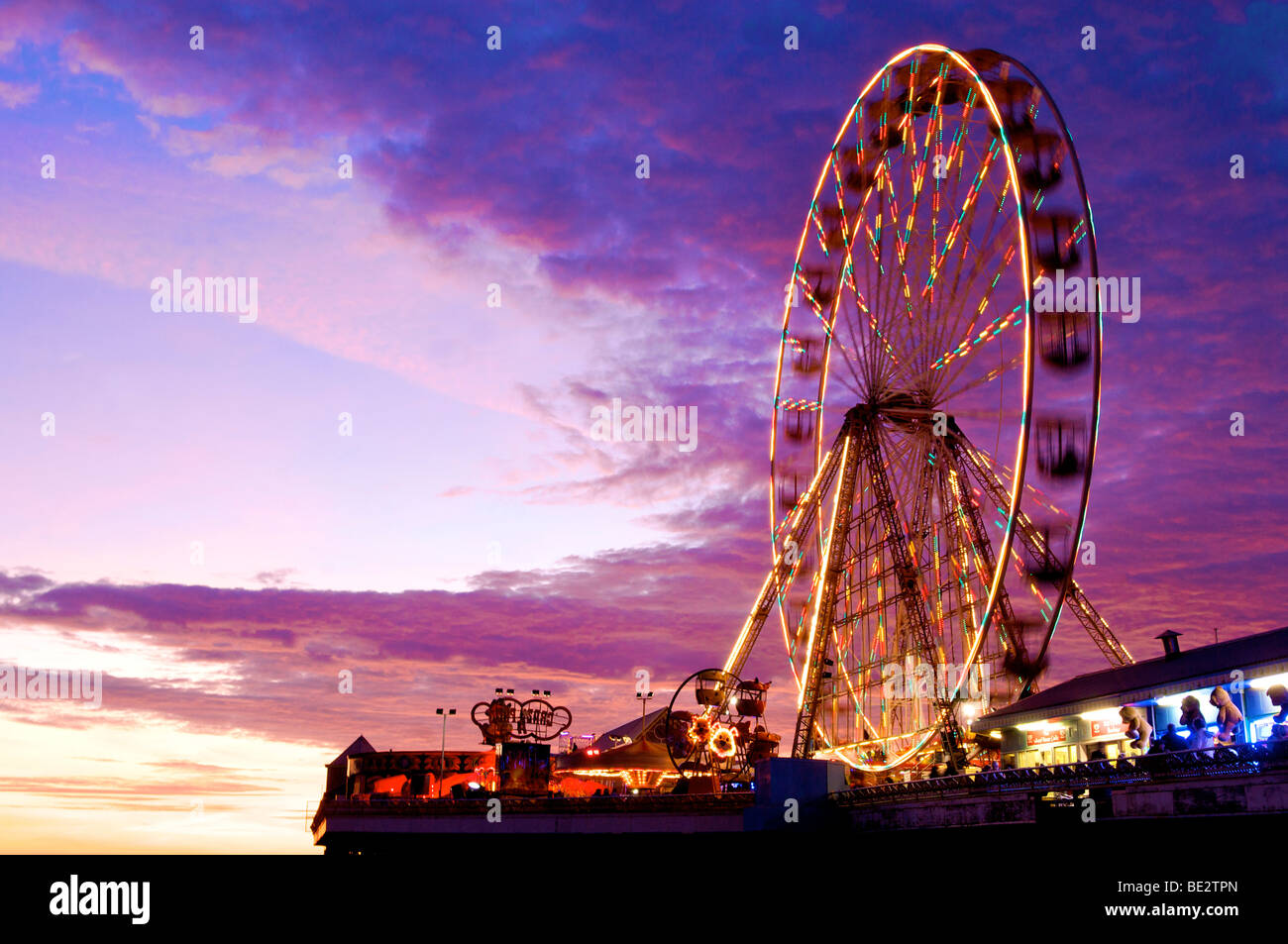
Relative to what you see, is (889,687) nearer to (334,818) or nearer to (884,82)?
(884,82)

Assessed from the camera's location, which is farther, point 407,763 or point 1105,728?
point 407,763

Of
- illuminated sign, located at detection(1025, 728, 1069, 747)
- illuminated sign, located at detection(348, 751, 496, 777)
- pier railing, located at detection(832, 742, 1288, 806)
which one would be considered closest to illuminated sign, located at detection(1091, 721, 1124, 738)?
illuminated sign, located at detection(1025, 728, 1069, 747)

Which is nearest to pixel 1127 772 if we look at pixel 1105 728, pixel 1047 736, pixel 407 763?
pixel 1105 728

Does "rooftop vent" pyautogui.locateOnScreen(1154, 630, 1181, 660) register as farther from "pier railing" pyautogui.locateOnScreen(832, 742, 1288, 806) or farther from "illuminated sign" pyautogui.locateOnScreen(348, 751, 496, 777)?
"illuminated sign" pyautogui.locateOnScreen(348, 751, 496, 777)

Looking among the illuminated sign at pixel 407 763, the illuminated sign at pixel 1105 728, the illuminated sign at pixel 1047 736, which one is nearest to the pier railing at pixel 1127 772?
the illuminated sign at pixel 1047 736

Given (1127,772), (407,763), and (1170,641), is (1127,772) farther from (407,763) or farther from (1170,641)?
(407,763)

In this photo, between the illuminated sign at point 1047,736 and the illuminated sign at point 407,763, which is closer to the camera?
the illuminated sign at point 1047,736

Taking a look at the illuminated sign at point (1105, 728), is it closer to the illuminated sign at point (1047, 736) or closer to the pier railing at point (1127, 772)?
the illuminated sign at point (1047, 736)

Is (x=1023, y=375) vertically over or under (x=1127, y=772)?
over

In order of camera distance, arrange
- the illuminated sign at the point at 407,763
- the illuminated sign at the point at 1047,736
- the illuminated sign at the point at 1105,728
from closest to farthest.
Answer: the illuminated sign at the point at 1105,728 < the illuminated sign at the point at 1047,736 < the illuminated sign at the point at 407,763

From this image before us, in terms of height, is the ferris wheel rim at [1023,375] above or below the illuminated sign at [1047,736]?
above

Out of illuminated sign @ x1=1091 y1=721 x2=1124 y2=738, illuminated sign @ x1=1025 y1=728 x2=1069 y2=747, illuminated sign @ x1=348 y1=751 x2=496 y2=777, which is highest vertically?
illuminated sign @ x1=1091 y1=721 x2=1124 y2=738

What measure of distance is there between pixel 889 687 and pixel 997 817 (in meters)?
19.8
